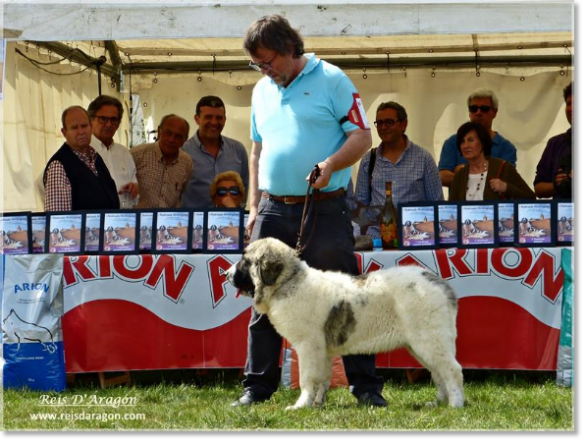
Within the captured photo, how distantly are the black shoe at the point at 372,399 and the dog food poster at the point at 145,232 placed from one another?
6.27ft

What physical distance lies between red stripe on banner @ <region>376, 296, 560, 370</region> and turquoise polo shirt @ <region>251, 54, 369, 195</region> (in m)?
1.66

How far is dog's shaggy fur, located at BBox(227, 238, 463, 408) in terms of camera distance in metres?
5.21

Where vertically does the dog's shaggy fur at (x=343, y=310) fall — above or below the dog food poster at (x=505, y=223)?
below

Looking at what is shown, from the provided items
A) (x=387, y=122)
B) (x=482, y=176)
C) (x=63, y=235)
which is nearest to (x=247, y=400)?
(x=63, y=235)

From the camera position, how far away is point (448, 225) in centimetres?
639

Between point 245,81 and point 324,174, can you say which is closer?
point 324,174

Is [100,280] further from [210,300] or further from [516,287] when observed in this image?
[516,287]

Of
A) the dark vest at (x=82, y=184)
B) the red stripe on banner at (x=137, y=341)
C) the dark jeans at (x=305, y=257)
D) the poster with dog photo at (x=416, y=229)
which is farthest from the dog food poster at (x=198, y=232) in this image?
the poster with dog photo at (x=416, y=229)

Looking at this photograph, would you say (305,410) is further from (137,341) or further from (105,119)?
(105,119)

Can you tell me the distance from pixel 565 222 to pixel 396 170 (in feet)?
6.19

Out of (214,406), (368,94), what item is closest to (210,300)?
(214,406)

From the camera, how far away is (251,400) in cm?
553

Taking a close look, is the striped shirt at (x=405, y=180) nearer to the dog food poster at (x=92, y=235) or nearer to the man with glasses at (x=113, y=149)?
the man with glasses at (x=113, y=149)

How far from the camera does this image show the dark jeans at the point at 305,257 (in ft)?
17.6
